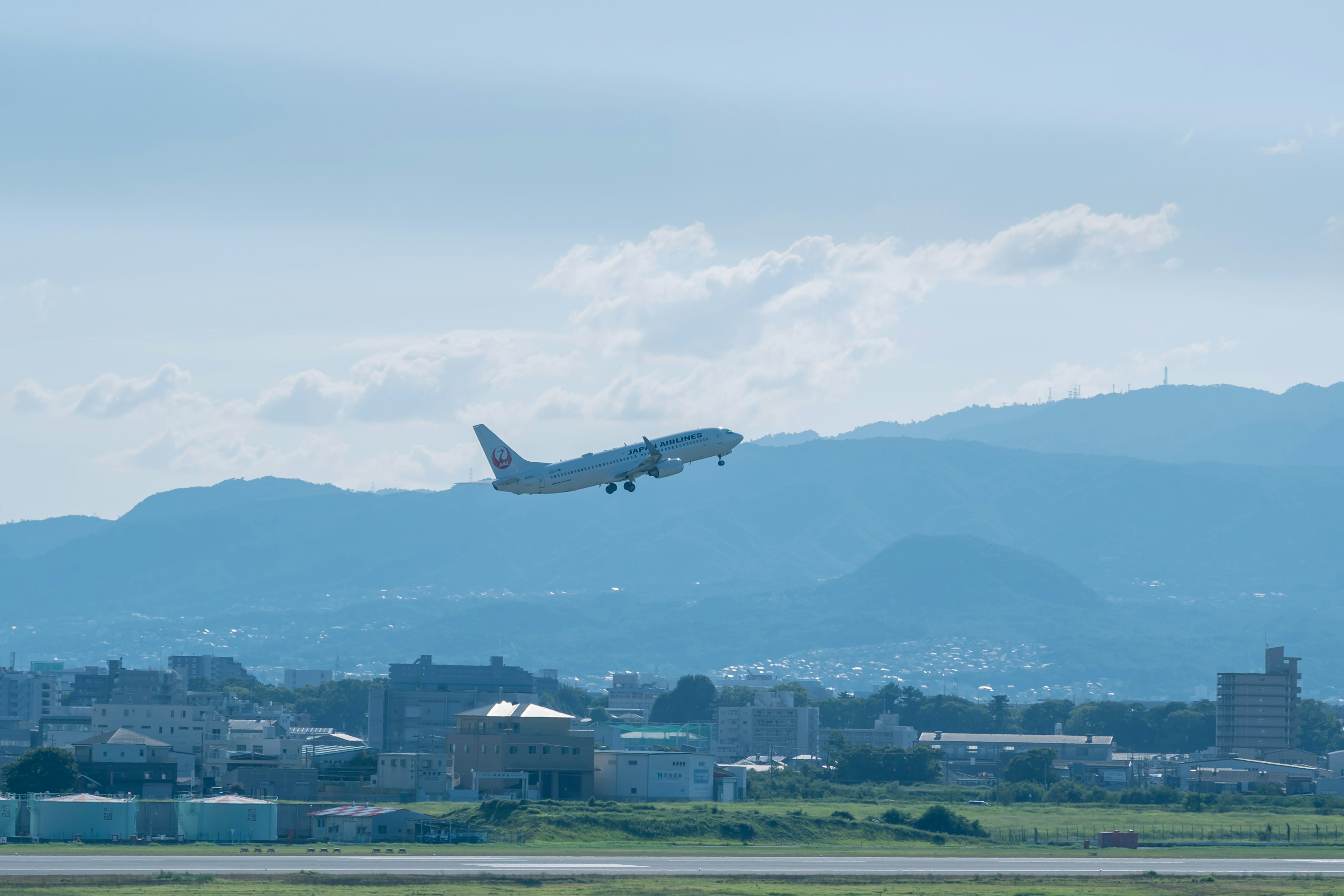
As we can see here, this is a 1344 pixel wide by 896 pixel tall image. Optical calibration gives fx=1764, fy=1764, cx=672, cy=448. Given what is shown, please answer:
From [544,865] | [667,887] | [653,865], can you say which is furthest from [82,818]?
[667,887]

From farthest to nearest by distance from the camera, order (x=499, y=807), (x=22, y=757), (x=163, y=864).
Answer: (x=22, y=757) → (x=499, y=807) → (x=163, y=864)

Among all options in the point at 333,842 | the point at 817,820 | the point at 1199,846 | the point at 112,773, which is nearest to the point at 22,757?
the point at 112,773

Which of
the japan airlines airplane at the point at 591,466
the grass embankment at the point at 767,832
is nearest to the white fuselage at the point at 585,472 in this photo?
the japan airlines airplane at the point at 591,466

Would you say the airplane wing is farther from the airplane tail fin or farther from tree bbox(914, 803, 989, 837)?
tree bbox(914, 803, 989, 837)

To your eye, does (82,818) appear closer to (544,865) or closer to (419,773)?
(544,865)

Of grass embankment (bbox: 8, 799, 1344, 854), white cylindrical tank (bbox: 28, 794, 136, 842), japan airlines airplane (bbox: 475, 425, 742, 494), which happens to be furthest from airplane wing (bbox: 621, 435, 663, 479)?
white cylindrical tank (bbox: 28, 794, 136, 842)

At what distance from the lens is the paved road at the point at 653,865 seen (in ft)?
339

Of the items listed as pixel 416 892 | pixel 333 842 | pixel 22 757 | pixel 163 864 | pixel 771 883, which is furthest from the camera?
pixel 22 757

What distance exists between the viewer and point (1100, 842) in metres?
135

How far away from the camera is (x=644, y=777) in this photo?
579 feet

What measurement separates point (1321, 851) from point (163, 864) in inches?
3210

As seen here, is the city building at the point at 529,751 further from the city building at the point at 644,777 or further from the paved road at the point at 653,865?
the paved road at the point at 653,865

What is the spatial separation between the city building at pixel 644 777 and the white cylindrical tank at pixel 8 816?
63.0 metres

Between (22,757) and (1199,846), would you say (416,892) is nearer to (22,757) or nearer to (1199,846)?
(1199,846)
